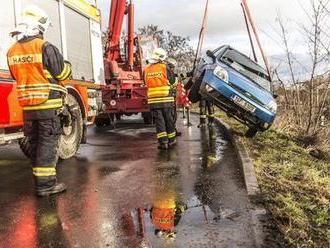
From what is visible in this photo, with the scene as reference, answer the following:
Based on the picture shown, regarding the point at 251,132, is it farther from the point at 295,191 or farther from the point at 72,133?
the point at 295,191

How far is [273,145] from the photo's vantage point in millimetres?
9312

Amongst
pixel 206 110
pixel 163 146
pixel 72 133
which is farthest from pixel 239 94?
pixel 206 110

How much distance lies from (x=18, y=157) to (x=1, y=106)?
8.02 feet

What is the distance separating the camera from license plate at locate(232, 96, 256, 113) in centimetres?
977

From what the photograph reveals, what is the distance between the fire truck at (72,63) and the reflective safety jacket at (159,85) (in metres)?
1.04

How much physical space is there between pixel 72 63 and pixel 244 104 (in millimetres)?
3272

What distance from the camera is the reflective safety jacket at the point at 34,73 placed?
5637 mm

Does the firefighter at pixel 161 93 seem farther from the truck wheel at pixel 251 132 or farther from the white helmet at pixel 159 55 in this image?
the truck wheel at pixel 251 132

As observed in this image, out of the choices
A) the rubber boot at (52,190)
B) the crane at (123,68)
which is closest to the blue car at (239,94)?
the crane at (123,68)

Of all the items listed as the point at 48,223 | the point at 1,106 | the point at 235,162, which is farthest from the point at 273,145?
the point at 48,223

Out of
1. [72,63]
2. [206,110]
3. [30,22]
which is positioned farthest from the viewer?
[206,110]

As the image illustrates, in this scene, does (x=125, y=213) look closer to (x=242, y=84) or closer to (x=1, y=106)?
(x=1, y=106)

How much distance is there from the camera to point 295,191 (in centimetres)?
562

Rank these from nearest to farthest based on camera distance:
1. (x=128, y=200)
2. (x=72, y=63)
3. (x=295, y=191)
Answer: (x=128, y=200) < (x=295, y=191) < (x=72, y=63)
